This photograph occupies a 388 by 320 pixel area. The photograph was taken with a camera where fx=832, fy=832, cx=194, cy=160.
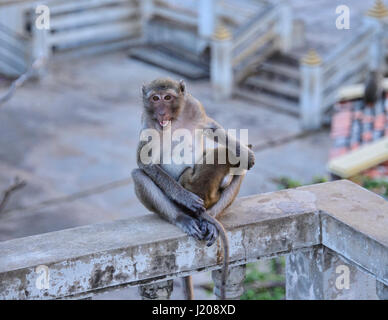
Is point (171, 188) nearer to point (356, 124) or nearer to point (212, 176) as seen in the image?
point (212, 176)

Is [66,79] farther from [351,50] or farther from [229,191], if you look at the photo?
[229,191]

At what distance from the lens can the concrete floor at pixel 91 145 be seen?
10.3 metres

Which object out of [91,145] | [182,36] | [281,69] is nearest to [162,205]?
[91,145]

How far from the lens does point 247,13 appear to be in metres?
15.0

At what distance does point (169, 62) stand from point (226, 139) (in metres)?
11.0

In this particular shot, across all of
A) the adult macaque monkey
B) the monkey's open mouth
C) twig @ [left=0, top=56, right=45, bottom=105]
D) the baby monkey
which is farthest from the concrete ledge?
twig @ [left=0, top=56, right=45, bottom=105]

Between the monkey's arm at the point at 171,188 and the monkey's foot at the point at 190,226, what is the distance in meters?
0.18

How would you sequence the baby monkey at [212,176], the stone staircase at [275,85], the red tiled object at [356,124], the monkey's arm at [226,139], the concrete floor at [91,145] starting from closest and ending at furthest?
1. the baby monkey at [212,176]
2. the monkey's arm at [226,139]
3. the red tiled object at [356,124]
4. the concrete floor at [91,145]
5. the stone staircase at [275,85]

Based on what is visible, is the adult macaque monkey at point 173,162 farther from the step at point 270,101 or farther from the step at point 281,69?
the step at point 281,69

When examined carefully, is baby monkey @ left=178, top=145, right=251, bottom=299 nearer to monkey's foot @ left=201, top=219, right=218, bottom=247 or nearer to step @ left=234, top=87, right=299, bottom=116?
monkey's foot @ left=201, top=219, right=218, bottom=247

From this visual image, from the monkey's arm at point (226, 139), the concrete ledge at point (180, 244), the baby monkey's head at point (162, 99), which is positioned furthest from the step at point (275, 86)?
the concrete ledge at point (180, 244)

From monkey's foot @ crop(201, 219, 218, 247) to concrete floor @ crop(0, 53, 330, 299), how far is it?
12.6ft

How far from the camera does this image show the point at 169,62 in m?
15.7

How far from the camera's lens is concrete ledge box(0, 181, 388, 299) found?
11.8 ft
